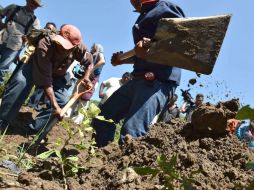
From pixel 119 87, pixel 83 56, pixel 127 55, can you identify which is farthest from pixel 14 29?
pixel 127 55

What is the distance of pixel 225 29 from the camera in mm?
2928

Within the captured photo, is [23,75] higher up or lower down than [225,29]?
lower down

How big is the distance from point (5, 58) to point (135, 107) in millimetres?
3964

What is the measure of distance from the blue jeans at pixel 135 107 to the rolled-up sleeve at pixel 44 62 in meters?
0.75

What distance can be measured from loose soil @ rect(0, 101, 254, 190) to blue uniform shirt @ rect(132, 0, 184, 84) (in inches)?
20.8

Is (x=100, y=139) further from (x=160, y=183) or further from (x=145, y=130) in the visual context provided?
(x=160, y=183)

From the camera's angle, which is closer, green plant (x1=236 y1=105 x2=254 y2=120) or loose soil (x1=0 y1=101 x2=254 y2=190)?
green plant (x1=236 y1=105 x2=254 y2=120)

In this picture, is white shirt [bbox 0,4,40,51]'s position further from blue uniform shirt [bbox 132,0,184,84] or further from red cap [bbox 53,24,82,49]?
blue uniform shirt [bbox 132,0,184,84]

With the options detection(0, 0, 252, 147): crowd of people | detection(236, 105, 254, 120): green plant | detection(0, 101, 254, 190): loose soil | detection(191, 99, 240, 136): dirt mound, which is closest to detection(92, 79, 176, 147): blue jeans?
detection(0, 0, 252, 147): crowd of people

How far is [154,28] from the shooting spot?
11.6 ft

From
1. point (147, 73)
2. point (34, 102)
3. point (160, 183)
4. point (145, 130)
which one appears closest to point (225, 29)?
point (147, 73)

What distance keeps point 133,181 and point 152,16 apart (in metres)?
1.72

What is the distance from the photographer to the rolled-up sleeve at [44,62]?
405 cm

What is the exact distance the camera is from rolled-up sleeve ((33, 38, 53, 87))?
4047mm
